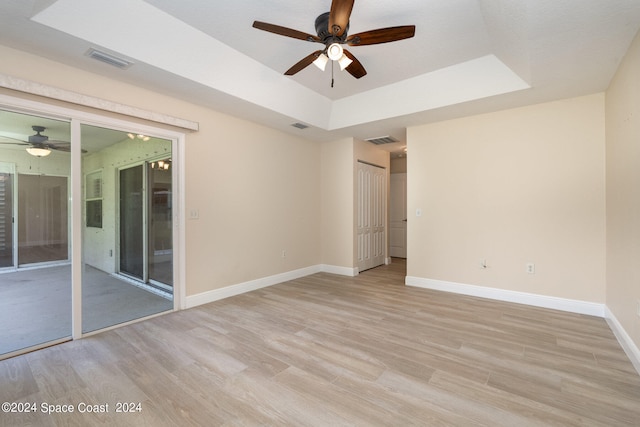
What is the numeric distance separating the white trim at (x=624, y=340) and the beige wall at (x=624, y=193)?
0.16 ft

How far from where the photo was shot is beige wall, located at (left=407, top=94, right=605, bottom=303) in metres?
3.34

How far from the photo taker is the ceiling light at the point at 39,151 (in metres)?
2.69

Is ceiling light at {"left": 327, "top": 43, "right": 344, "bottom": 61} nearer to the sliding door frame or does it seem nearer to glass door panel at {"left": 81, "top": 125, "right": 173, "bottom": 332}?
the sliding door frame

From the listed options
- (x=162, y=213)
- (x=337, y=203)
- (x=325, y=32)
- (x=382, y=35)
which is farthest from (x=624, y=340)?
(x=162, y=213)

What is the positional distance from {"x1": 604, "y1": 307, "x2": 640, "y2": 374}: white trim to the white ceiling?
98.1 inches

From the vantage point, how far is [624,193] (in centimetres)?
257

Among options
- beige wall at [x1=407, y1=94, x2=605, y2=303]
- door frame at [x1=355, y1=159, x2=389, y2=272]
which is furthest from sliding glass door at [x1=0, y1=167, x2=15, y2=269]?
beige wall at [x1=407, y1=94, x2=605, y2=303]

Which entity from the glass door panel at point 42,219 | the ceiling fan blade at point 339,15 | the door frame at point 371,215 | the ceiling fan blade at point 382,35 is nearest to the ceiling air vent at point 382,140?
the door frame at point 371,215

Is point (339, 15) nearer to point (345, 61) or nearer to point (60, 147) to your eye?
point (345, 61)

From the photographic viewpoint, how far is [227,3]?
2426mm

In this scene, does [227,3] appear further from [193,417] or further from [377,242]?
[377,242]

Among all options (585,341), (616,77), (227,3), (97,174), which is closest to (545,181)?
(616,77)

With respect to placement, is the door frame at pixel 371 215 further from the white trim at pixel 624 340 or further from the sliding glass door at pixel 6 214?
the sliding glass door at pixel 6 214

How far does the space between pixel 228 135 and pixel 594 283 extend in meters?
5.01
